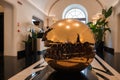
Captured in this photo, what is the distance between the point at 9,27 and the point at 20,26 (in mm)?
496

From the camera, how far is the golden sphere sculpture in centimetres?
164

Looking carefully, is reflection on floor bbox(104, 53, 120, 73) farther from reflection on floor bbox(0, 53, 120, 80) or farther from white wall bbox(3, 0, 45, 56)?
white wall bbox(3, 0, 45, 56)

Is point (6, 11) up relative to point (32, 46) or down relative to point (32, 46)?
up

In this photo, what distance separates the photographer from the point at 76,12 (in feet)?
45.8

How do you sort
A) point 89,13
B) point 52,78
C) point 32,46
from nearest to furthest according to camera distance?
1. point 52,78
2. point 32,46
3. point 89,13

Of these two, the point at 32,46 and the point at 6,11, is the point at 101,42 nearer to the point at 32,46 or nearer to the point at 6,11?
the point at 32,46

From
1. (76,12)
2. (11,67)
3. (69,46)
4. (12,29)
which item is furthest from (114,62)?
(76,12)

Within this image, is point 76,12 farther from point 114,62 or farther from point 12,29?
point 114,62

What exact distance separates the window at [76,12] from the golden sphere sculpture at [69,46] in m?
11.8

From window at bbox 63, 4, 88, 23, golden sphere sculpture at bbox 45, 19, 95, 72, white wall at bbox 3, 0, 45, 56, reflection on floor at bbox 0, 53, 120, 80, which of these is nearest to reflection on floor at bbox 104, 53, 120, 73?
reflection on floor at bbox 0, 53, 120, 80

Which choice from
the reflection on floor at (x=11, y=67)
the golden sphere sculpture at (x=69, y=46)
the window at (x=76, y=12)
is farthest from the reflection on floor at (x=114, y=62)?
the window at (x=76, y=12)

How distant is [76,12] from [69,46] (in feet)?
41.2

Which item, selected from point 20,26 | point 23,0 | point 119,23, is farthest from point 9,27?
point 119,23

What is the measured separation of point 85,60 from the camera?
1695 mm
